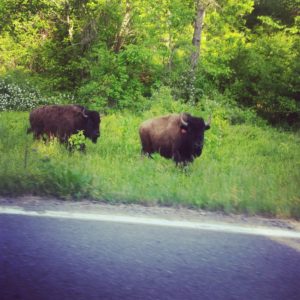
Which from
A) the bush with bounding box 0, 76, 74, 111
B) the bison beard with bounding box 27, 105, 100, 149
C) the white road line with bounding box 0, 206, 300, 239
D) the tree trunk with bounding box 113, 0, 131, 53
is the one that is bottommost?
the bush with bounding box 0, 76, 74, 111

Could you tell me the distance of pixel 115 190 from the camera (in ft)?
19.8

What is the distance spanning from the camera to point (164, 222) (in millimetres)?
4801

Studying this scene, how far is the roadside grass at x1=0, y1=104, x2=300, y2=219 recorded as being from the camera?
571 cm

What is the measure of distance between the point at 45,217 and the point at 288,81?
18.2 metres

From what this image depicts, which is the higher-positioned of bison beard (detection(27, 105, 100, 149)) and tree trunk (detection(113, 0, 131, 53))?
tree trunk (detection(113, 0, 131, 53))

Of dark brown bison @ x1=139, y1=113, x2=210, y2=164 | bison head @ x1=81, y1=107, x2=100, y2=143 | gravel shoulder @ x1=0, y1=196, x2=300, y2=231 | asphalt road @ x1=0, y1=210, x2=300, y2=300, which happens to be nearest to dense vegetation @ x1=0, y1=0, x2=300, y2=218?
bison head @ x1=81, y1=107, x2=100, y2=143

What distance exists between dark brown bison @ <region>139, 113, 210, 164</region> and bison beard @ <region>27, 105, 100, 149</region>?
1414mm

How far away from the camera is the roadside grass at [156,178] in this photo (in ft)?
18.7

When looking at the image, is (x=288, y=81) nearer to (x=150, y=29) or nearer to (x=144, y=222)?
(x=150, y=29)

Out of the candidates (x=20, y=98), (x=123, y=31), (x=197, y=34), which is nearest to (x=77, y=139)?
(x=20, y=98)

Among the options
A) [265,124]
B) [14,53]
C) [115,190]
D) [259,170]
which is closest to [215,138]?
[259,170]

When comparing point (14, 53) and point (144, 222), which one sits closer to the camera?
point (144, 222)

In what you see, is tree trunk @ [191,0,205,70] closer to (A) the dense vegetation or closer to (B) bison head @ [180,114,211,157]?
(A) the dense vegetation

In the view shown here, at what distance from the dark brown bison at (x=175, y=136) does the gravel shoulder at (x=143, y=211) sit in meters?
4.26
